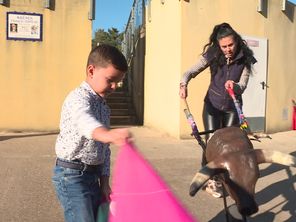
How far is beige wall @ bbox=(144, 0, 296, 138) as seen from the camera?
1110 cm

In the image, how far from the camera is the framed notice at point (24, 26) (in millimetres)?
11688

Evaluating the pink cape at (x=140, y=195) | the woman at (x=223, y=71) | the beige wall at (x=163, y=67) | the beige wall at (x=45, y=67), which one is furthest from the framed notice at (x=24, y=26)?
the pink cape at (x=140, y=195)

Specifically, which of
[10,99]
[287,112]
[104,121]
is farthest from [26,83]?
[104,121]

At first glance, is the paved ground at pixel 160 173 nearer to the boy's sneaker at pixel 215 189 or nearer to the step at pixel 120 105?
the boy's sneaker at pixel 215 189

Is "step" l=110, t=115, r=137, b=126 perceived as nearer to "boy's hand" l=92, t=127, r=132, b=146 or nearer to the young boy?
the young boy

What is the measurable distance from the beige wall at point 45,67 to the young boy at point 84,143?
29.3 ft

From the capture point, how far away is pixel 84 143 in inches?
122

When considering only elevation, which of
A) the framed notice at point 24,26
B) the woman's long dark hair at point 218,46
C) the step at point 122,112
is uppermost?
the framed notice at point 24,26

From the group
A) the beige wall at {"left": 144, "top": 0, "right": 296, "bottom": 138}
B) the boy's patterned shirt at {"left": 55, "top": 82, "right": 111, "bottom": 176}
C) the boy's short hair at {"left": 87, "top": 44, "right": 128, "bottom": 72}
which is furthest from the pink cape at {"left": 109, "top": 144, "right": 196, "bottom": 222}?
the beige wall at {"left": 144, "top": 0, "right": 296, "bottom": 138}

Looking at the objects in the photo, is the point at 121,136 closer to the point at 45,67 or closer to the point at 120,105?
the point at 45,67

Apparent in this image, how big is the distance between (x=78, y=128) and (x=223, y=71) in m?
2.94

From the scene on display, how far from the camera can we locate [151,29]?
13.9m

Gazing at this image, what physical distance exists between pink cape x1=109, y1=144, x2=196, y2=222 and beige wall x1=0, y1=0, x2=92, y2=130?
31.1ft

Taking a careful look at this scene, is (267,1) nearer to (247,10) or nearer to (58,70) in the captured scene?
(247,10)
